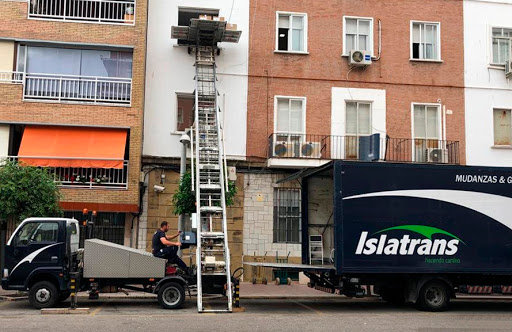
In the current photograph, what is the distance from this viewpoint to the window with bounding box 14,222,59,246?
13773mm

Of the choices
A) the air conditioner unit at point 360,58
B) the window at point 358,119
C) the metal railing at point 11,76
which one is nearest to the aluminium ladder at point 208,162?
the air conditioner unit at point 360,58

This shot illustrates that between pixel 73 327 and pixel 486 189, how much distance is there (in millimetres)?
9971

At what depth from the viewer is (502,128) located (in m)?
23.3

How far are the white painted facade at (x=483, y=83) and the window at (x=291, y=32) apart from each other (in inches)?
259

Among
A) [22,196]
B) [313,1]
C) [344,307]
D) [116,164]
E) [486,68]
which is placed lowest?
[344,307]

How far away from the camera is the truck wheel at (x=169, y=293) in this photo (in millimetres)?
13773

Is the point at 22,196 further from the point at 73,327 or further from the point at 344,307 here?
the point at 344,307

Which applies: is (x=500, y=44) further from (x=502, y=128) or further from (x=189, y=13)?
(x=189, y=13)

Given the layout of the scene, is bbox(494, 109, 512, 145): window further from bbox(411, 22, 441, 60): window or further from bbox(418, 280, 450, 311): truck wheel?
bbox(418, 280, 450, 311): truck wheel

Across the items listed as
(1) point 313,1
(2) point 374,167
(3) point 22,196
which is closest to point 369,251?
(2) point 374,167

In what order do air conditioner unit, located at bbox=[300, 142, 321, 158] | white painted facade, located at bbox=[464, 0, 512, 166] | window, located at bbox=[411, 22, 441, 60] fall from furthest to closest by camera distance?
window, located at bbox=[411, 22, 441, 60] < white painted facade, located at bbox=[464, 0, 512, 166] < air conditioner unit, located at bbox=[300, 142, 321, 158]

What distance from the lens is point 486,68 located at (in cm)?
2344

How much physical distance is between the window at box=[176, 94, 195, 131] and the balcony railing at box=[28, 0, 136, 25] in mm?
3276

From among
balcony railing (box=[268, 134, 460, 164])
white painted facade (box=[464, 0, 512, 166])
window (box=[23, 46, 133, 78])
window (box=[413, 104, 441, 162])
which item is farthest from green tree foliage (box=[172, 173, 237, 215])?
white painted facade (box=[464, 0, 512, 166])
